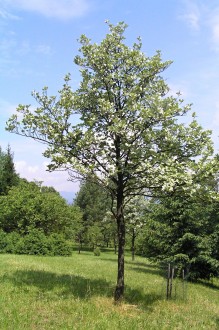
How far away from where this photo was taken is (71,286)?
15.1 m

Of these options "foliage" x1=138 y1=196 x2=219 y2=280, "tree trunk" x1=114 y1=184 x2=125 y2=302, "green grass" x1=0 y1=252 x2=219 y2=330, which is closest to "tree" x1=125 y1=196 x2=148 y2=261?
"foliage" x1=138 y1=196 x2=219 y2=280

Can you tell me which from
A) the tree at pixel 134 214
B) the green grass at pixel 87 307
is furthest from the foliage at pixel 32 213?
the green grass at pixel 87 307

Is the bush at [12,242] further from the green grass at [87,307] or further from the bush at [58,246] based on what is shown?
the green grass at [87,307]

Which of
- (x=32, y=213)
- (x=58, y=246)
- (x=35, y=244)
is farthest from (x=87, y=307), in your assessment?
(x=32, y=213)

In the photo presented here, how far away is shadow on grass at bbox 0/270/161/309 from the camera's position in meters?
13.9

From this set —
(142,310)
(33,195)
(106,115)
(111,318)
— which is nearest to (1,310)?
(111,318)

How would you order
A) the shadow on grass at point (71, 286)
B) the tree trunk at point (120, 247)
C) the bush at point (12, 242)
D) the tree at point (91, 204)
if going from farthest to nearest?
the tree at point (91, 204) < the bush at point (12, 242) < the shadow on grass at point (71, 286) < the tree trunk at point (120, 247)

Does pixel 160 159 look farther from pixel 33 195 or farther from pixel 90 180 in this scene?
pixel 33 195

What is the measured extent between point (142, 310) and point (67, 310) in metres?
2.87

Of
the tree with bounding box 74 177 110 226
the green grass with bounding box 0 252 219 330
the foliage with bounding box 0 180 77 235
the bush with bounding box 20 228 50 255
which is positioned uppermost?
the tree with bounding box 74 177 110 226

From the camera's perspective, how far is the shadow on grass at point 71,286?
13906mm

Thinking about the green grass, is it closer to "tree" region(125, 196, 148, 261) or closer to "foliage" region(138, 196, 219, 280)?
"foliage" region(138, 196, 219, 280)

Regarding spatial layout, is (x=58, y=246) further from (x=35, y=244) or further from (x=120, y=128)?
(x=120, y=128)

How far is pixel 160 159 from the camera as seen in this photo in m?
12.5
